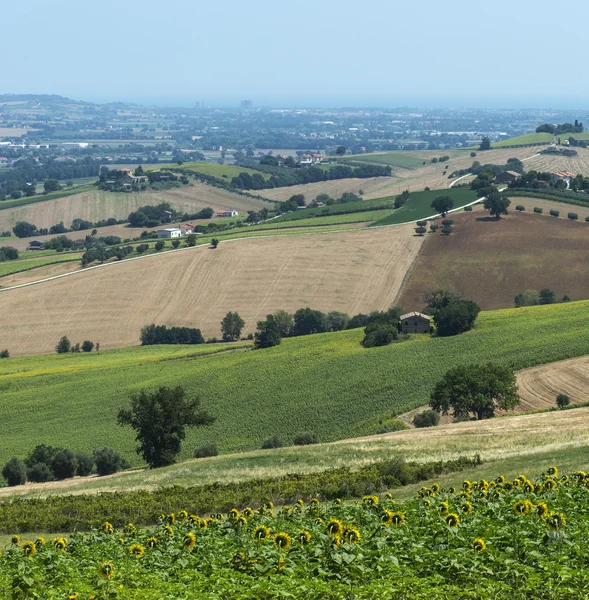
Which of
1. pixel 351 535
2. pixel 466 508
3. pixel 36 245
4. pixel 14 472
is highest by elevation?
pixel 351 535

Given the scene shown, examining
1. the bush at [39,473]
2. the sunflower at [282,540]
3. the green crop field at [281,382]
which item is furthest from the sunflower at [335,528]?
the green crop field at [281,382]

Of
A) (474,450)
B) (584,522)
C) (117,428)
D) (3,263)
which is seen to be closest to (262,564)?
(584,522)

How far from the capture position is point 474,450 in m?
37.0


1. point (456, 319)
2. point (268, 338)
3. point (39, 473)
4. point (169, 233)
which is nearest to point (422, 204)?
point (169, 233)

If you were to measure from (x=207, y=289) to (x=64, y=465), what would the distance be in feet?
213

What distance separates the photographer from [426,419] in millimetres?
58281

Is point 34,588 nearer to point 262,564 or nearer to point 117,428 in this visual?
point 262,564

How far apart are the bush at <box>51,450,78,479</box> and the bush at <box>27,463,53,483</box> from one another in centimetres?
42

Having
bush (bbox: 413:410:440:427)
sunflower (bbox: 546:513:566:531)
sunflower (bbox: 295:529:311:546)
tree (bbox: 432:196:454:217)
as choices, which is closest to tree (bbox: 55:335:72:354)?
bush (bbox: 413:410:440:427)

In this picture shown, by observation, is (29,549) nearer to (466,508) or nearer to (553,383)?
(466,508)

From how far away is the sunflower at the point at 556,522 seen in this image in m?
16.8

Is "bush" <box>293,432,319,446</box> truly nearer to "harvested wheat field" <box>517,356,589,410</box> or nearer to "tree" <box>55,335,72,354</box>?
"harvested wheat field" <box>517,356,589,410</box>

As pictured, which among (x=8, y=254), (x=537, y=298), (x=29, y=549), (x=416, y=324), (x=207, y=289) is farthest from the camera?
(x=8, y=254)

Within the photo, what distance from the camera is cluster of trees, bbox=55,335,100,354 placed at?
101m
